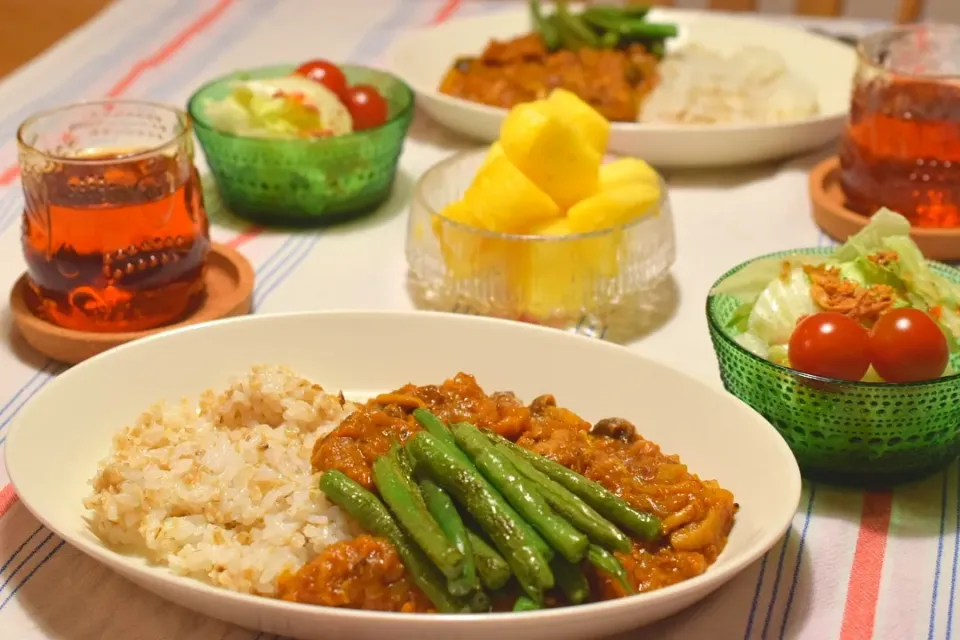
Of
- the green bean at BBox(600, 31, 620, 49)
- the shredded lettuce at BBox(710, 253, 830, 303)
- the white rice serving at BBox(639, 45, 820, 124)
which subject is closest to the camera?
the shredded lettuce at BBox(710, 253, 830, 303)

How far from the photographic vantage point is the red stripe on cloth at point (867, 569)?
139cm

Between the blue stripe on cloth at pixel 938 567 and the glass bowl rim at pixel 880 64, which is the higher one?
the glass bowl rim at pixel 880 64

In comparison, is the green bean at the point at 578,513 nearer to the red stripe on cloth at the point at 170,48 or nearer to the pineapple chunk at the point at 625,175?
the pineapple chunk at the point at 625,175

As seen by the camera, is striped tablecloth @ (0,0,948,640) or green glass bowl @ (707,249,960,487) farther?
green glass bowl @ (707,249,960,487)

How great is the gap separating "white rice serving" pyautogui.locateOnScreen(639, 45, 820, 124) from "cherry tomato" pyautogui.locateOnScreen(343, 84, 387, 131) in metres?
0.65

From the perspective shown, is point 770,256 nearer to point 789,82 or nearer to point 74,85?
point 789,82

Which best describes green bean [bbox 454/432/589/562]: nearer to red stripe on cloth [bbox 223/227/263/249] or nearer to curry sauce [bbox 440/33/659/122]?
red stripe on cloth [bbox 223/227/263/249]

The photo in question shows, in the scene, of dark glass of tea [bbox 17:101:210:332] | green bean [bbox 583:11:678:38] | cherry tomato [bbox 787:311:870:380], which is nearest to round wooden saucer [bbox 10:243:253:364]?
dark glass of tea [bbox 17:101:210:332]

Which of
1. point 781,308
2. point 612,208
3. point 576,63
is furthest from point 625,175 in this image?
point 576,63

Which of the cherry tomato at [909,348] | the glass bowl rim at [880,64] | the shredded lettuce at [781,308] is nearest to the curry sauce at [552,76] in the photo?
the glass bowl rim at [880,64]

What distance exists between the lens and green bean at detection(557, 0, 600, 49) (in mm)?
3064

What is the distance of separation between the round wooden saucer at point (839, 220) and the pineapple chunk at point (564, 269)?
25.0 inches

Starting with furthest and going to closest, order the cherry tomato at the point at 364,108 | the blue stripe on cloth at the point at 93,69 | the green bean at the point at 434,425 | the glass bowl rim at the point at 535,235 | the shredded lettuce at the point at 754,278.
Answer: the blue stripe on cloth at the point at 93,69 < the cherry tomato at the point at 364,108 < the glass bowl rim at the point at 535,235 < the shredded lettuce at the point at 754,278 < the green bean at the point at 434,425

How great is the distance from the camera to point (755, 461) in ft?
4.93
